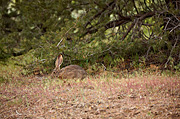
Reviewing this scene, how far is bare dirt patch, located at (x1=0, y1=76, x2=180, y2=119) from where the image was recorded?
3.73m

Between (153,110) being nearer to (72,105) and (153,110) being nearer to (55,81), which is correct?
(72,105)

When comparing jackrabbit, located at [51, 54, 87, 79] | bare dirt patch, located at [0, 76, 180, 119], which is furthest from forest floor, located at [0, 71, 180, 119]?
jackrabbit, located at [51, 54, 87, 79]

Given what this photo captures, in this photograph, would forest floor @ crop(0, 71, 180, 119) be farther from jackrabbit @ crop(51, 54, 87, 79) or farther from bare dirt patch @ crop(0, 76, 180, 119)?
jackrabbit @ crop(51, 54, 87, 79)

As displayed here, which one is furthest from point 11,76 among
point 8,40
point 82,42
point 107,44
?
point 107,44

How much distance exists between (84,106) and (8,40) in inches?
184

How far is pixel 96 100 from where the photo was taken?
168 inches

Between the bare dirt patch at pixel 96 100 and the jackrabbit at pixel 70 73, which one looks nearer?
the bare dirt patch at pixel 96 100

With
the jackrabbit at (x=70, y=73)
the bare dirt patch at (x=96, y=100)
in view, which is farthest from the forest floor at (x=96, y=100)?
the jackrabbit at (x=70, y=73)

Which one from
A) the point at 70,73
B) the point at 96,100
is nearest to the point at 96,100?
the point at 96,100

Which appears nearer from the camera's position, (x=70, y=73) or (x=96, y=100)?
(x=96, y=100)

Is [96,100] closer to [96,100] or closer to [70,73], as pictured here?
[96,100]

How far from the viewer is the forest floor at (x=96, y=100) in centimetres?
372

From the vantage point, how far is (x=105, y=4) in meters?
7.76

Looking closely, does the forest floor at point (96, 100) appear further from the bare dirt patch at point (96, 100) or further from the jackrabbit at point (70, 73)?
the jackrabbit at point (70, 73)
